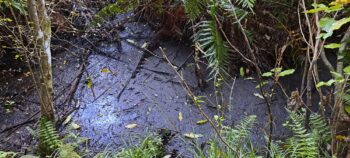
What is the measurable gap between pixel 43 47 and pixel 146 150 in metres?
1.17

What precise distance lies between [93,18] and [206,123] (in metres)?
2.10

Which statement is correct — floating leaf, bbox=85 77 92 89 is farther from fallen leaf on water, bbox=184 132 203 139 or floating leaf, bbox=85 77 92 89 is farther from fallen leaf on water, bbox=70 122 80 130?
fallen leaf on water, bbox=184 132 203 139

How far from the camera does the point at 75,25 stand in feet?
16.0

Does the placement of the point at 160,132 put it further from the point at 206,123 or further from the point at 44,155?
the point at 44,155

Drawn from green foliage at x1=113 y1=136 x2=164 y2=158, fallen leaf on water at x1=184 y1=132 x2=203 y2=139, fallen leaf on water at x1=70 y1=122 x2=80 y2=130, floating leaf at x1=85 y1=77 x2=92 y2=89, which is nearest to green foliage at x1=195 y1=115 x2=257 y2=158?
fallen leaf on water at x1=184 y1=132 x2=203 y2=139

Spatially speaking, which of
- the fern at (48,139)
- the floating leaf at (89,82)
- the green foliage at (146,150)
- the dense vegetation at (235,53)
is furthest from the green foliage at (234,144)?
the floating leaf at (89,82)

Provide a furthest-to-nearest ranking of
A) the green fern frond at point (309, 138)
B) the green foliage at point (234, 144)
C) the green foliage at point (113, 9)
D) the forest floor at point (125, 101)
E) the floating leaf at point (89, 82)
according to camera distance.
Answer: the green foliage at point (113, 9)
the floating leaf at point (89, 82)
the forest floor at point (125, 101)
the green foliage at point (234, 144)
the green fern frond at point (309, 138)

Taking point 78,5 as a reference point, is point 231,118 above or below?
below

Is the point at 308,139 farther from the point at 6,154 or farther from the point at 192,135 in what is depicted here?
the point at 6,154

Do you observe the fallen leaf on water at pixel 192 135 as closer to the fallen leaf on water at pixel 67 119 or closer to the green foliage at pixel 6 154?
the fallen leaf on water at pixel 67 119

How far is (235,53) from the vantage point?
4051mm

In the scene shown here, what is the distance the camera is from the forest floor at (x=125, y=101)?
3527 mm

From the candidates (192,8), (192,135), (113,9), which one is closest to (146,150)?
(192,135)

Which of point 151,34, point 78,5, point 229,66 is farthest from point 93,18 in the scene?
point 229,66
